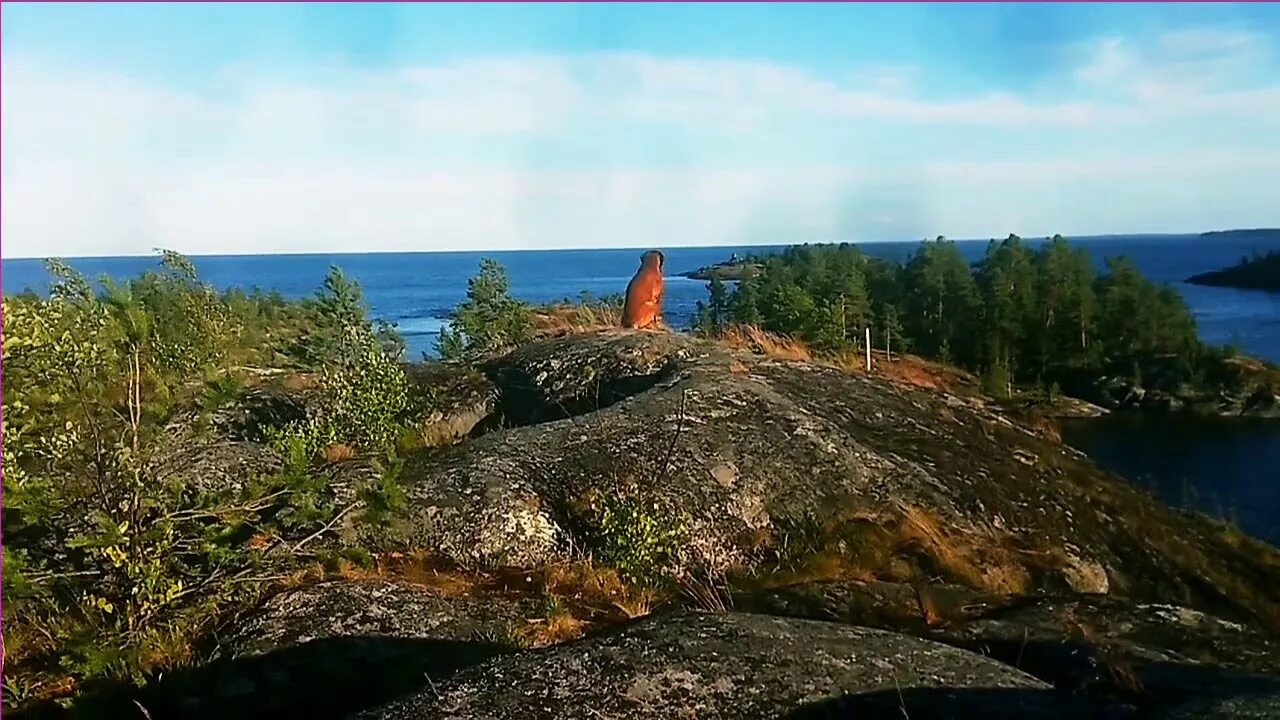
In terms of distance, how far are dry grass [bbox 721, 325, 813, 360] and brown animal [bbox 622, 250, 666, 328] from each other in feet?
3.62

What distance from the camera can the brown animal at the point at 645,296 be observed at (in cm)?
1576

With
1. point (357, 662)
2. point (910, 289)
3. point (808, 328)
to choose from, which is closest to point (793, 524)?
point (357, 662)

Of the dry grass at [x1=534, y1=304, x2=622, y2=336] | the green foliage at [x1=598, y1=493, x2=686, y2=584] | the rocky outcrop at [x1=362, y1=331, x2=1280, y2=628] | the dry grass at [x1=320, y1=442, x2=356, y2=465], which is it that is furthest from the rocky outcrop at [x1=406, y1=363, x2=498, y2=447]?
the green foliage at [x1=598, y1=493, x2=686, y2=584]

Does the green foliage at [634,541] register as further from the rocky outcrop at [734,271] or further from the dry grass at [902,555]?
the rocky outcrop at [734,271]

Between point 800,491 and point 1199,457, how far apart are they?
49996mm

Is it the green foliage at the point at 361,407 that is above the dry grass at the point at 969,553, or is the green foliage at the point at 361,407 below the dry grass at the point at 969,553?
above

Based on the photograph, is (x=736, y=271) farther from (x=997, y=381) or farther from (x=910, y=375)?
(x=910, y=375)

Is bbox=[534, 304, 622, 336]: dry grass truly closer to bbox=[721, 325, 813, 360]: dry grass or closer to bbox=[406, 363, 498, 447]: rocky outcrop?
bbox=[721, 325, 813, 360]: dry grass

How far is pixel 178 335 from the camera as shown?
50.2 feet

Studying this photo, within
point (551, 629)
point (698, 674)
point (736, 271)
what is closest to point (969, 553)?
point (551, 629)

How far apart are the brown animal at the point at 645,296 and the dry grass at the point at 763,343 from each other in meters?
1.10

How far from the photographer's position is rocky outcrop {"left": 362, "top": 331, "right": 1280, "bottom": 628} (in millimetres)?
9133

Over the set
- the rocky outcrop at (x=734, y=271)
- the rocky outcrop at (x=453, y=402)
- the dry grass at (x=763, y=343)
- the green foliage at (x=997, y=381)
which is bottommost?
the green foliage at (x=997, y=381)

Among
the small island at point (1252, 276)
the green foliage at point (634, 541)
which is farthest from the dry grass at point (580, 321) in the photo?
the small island at point (1252, 276)
